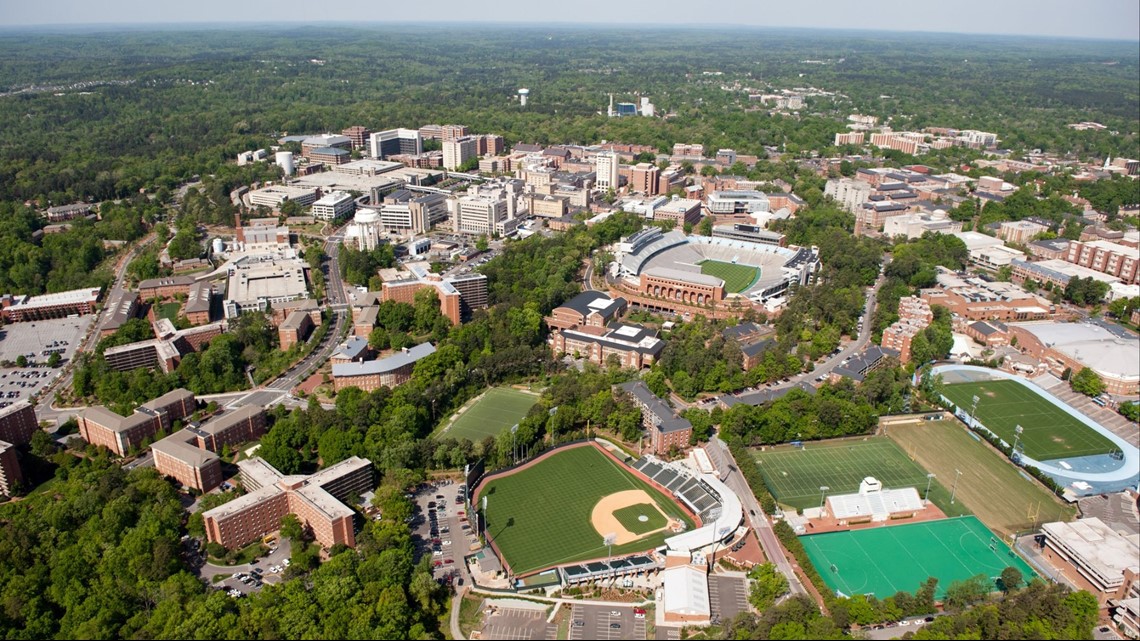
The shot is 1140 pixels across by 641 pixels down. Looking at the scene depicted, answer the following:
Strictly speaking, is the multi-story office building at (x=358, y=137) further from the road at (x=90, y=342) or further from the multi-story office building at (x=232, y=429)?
the multi-story office building at (x=232, y=429)

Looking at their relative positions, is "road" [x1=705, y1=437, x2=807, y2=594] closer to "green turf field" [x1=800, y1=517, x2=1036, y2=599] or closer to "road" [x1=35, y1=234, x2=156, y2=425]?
"green turf field" [x1=800, y1=517, x2=1036, y2=599]

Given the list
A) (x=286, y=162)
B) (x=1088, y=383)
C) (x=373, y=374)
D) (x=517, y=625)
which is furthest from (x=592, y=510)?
(x=286, y=162)

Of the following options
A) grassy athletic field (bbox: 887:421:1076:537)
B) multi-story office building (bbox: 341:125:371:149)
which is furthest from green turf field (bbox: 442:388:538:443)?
multi-story office building (bbox: 341:125:371:149)

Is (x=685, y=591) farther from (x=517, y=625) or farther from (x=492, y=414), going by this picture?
(x=492, y=414)

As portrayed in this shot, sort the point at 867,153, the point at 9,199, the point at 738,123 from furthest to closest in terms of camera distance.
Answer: the point at 738,123 → the point at 867,153 → the point at 9,199

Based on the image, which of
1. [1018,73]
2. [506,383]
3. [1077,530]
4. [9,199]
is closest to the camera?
[1077,530]

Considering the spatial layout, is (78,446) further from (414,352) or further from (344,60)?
(344,60)

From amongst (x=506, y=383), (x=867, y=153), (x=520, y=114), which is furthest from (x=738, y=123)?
(x=506, y=383)
